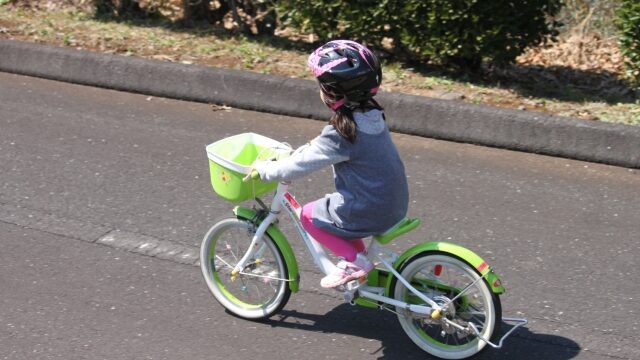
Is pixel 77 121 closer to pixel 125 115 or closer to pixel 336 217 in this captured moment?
pixel 125 115

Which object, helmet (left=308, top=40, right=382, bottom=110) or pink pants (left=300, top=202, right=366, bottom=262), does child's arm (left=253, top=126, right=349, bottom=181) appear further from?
pink pants (left=300, top=202, right=366, bottom=262)

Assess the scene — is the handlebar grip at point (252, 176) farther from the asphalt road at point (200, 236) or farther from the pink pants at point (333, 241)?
the asphalt road at point (200, 236)

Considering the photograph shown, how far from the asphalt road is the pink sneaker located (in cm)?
40

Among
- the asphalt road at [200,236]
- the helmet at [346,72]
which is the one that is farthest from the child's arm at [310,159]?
the asphalt road at [200,236]

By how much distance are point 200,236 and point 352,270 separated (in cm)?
175

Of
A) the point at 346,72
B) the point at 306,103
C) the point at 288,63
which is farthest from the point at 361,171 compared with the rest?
the point at 288,63

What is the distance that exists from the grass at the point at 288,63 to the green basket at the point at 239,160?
389 cm

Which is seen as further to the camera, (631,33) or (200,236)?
(631,33)

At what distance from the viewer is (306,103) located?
8.41 m

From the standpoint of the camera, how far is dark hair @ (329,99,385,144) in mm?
4371

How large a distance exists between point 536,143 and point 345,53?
3628mm

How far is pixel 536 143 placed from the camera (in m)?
7.61

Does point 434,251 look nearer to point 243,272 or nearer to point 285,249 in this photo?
point 285,249

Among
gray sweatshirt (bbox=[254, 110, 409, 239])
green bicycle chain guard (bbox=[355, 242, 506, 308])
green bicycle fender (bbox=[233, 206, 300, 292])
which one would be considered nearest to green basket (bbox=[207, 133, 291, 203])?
gray sweatshirt (bbox=[254, 110, 409, 239])
